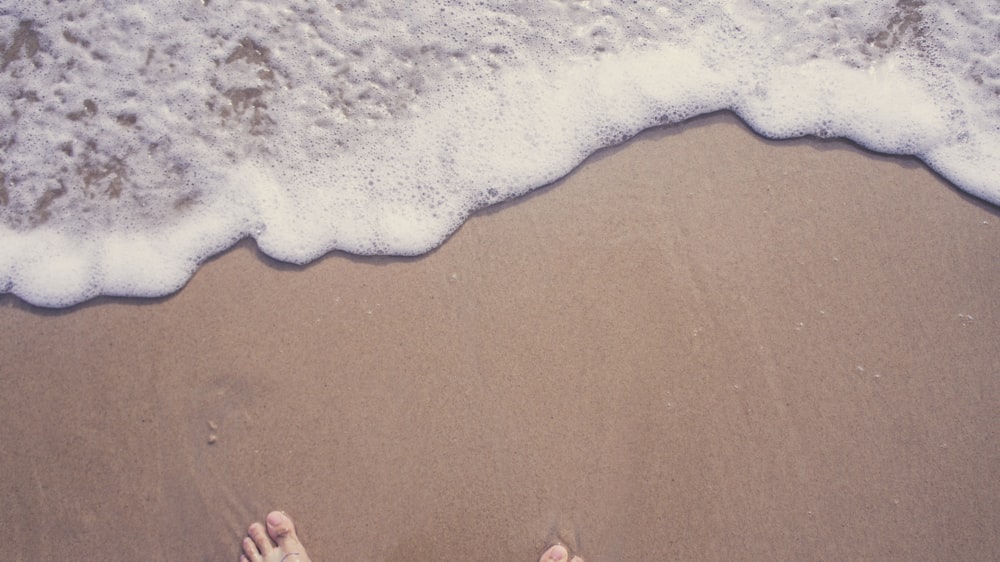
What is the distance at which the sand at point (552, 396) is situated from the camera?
2209 mm

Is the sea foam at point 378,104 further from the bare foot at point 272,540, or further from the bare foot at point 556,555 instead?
the bare foot at point 556,555

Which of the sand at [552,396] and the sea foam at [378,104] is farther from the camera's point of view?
the sea foam at [378,104]

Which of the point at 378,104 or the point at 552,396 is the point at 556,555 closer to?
the point at 552,396

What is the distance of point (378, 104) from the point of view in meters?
2.50

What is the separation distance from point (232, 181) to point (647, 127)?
1.71 metres

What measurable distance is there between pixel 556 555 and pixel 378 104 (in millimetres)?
1919

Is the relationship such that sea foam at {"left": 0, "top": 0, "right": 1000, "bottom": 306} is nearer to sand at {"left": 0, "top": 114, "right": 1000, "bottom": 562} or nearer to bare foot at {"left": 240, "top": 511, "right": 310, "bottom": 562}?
sand at {"left": 0, "top": 114, "right": 1000, "bottom": 562}

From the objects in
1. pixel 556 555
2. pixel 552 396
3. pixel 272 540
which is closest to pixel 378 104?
pixel 552 396

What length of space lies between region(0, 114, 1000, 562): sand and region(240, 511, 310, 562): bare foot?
0.05 metres

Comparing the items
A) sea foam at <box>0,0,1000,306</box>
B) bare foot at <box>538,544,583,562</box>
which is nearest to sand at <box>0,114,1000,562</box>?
bare foot at <box>538,544,583,562</box>

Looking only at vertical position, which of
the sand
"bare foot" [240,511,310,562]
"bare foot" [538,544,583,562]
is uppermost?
the sand

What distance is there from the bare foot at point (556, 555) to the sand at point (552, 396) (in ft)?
0.14

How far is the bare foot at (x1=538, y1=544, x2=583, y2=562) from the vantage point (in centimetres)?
Result: 216

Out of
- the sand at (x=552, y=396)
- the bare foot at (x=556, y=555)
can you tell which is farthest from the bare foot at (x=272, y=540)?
the bare foot at (x=556, y=555)
